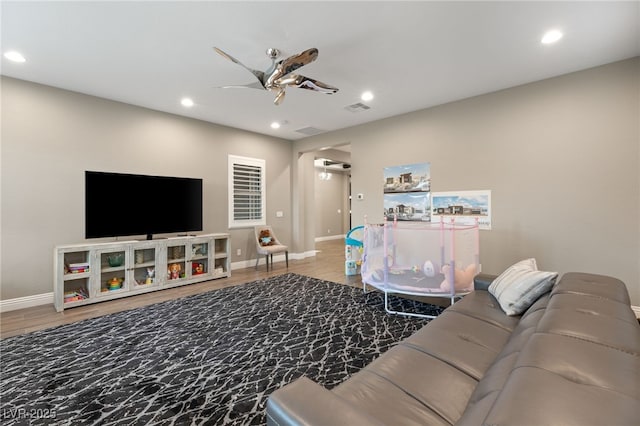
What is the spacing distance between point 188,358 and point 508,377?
94.9 inches

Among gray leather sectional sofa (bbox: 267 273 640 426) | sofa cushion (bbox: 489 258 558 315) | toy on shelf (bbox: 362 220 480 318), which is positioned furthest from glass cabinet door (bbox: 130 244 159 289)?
sofa cushion (bbox: 489 258 558 315)

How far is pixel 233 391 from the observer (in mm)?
1959

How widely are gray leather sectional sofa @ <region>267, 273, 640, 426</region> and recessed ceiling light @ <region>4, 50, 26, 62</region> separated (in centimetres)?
450

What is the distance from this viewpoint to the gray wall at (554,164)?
10.8 ft

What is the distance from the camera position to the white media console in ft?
12.1

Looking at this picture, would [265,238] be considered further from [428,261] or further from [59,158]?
[428,261]

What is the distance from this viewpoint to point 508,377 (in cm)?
87

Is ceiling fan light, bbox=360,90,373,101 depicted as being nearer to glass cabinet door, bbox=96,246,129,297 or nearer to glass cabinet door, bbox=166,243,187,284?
glass cabinet door, bbox=166,243,187,284

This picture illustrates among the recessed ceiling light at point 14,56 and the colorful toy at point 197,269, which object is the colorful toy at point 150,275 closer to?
the colorful toy at point 197,269

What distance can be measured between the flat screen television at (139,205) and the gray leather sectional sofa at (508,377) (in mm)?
4333

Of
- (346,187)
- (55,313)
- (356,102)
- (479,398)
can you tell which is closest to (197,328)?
(55,313)

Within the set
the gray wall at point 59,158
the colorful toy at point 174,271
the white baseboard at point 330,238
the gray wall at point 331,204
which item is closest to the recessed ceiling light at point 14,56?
the gray wall at point 59,158

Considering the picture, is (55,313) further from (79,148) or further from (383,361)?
(383,361)

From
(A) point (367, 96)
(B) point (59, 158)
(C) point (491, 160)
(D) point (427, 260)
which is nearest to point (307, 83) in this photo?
(A) point (367, 96)
